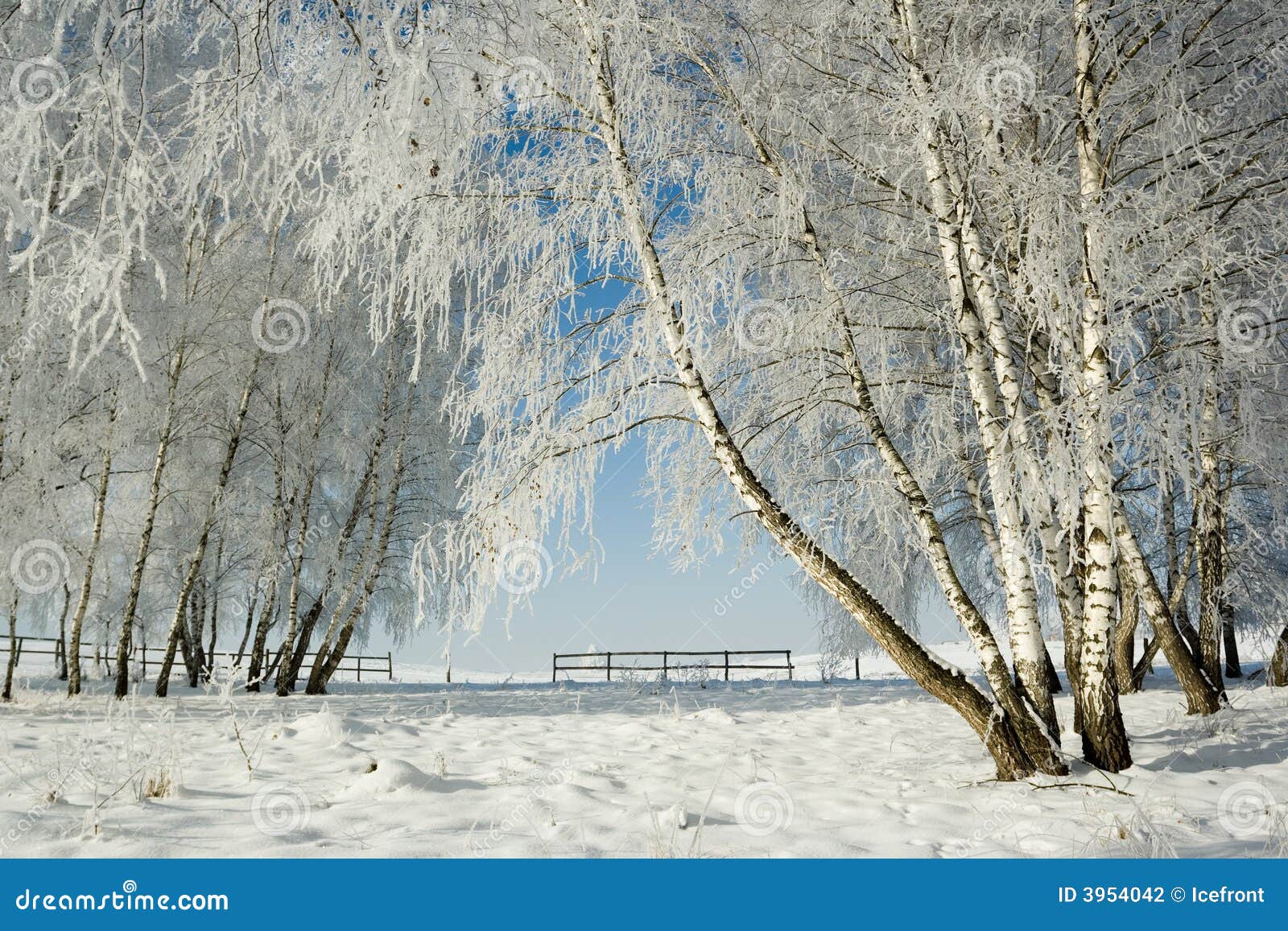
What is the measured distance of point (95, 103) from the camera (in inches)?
107

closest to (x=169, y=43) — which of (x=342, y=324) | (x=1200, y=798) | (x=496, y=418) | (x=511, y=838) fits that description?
(x=342, y=324)

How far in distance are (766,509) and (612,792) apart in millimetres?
1704

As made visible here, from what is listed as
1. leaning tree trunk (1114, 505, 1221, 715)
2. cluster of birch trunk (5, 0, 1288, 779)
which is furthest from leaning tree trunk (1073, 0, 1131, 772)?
leaning tree trunk (1114, 505, 1221, 715)

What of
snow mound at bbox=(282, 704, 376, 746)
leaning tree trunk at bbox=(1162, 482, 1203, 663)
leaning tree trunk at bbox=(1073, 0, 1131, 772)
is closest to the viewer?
leaning tree trunk at bbox=(1073, 0, 1131, 772)

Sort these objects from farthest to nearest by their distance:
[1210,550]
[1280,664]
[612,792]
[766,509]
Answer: [1280,664]
[1210,550]
[766,509]
[612,792]

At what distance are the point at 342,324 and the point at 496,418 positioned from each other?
8617 millimetres

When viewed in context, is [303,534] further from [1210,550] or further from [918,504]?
[1210,550]

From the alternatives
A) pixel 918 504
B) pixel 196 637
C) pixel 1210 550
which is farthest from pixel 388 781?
pixel 196 637

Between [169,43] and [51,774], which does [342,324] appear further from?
[51,774]

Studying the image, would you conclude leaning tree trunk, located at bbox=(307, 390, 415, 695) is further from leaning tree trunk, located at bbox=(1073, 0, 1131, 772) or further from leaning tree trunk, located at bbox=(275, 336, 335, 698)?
leaning tree trunk, located at bbox=(1073, 0, 1131, 772)

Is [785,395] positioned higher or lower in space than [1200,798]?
higher

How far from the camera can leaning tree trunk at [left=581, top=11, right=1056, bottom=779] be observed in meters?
4.32

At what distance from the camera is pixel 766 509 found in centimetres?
438

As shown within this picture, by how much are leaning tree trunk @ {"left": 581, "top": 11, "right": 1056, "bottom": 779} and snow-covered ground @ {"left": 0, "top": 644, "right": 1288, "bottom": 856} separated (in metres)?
0.36
